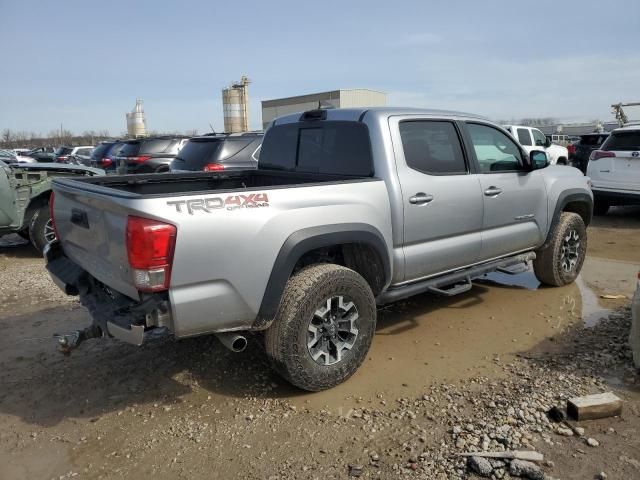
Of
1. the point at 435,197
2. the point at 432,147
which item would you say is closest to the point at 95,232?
the point at 435,197

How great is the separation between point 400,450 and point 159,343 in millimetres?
2403

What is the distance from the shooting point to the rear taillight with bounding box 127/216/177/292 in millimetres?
2666

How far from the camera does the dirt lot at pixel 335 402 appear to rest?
278 centimetres

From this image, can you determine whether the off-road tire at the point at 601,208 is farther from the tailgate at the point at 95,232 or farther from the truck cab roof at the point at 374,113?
the tailgate at the point at 95,232

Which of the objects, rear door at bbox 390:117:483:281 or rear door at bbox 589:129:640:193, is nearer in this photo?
rear door at bbox 390:117:483:281

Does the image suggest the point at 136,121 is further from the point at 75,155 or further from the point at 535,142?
the point at 535,142

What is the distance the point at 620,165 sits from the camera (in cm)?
946

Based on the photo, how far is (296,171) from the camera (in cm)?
453

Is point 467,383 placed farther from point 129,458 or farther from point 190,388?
point 129,458

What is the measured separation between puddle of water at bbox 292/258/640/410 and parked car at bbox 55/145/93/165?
51.8 feet

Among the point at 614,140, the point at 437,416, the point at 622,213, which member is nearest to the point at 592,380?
the point at 437,416

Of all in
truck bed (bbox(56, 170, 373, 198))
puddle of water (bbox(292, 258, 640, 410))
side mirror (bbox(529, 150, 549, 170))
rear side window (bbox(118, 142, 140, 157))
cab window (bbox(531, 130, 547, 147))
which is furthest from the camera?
cab window (bbox(531, 130, 547, 147))

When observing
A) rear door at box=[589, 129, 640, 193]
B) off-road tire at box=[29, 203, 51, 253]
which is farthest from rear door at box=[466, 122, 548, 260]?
off-road tire at box=[29, 203, 51, 253]

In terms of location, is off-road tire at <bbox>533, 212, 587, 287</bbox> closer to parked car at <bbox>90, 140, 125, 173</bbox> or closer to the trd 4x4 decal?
the trd 4x4 decal
